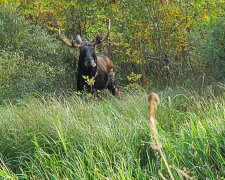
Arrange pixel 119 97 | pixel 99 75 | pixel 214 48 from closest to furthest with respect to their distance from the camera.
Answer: pixel 214 48 < pixel 119 97 < pixel 99 75

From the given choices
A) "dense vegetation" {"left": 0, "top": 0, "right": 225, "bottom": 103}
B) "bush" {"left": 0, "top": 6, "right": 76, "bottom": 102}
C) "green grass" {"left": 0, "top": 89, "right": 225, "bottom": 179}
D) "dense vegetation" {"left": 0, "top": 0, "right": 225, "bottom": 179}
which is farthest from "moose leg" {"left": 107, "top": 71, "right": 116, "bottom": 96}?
Answer: "green grass" {"left": 0, "top": 89, "right": 225, "bottom": 179}

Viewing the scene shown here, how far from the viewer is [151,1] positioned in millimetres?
11484

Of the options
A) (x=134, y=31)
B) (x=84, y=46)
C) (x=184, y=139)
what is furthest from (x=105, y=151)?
(x=134, y=31)

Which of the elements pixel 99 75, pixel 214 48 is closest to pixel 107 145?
Result: pixel 214 48

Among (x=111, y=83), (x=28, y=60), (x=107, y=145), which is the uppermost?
(x=107, y=145)

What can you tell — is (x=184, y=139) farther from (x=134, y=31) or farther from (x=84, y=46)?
(x=134, y=31)

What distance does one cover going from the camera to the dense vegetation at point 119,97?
16.0ft

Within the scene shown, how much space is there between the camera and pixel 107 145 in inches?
212

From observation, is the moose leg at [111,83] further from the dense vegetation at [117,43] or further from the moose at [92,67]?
the dense vegetation at [117,43]

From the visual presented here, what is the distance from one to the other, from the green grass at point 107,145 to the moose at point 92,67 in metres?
3.78

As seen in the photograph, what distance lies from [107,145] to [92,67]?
18.5 ft

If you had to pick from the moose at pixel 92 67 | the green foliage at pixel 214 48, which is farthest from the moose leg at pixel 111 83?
the green foliage at pixel 214 48

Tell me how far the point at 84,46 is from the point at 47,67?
6.18ft

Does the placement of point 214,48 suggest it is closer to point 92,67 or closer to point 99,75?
point 92,67
